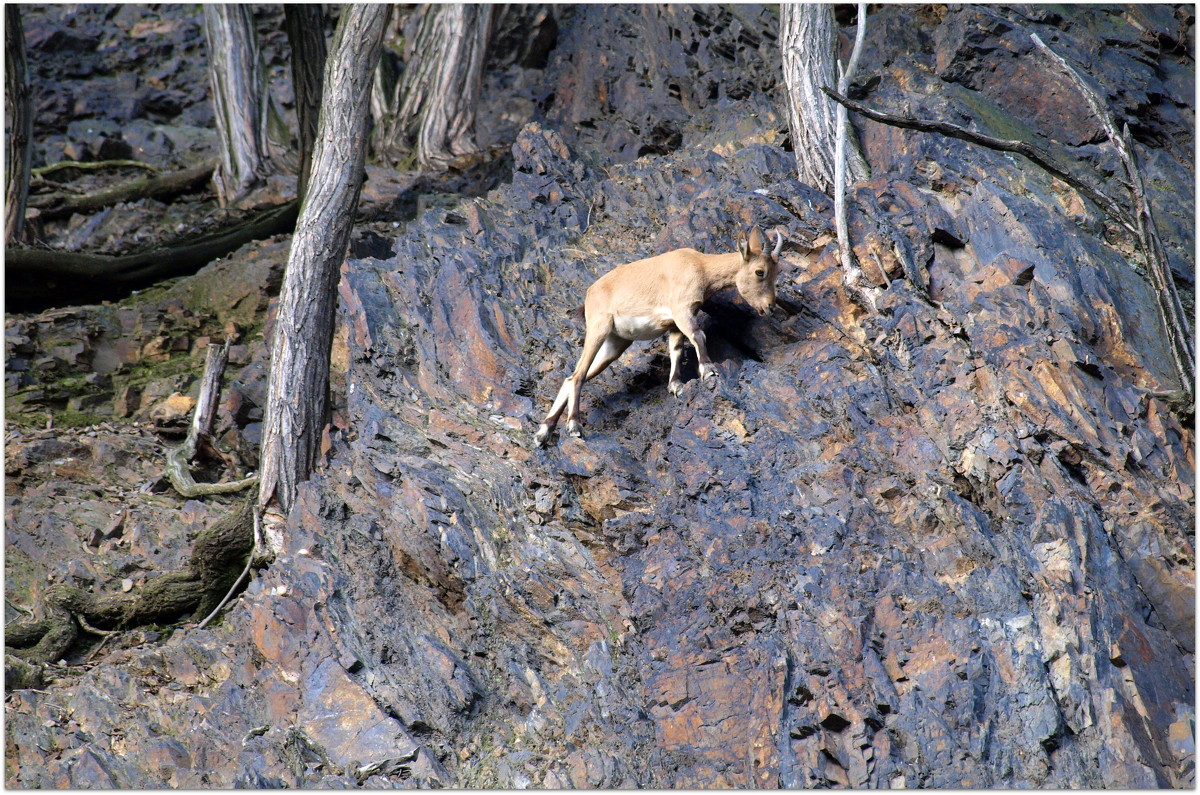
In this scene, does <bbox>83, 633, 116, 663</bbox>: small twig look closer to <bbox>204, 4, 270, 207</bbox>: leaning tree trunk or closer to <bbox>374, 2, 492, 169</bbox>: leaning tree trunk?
<bbox>374, 2, 492, 169</bbox>: leaning tree trunk

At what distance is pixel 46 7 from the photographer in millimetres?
23188

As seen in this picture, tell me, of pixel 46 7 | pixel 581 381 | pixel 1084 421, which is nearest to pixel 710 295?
pixel 581 381

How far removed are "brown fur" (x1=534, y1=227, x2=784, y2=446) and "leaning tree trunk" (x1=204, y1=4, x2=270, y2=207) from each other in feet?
37.0

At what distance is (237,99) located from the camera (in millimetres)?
18328

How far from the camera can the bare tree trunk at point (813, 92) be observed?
11156 millimetres

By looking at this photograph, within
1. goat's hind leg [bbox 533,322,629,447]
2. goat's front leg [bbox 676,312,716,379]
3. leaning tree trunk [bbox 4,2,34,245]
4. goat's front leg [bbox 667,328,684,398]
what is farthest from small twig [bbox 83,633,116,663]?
leaning tree trunk [bbox 4,2,34,245]

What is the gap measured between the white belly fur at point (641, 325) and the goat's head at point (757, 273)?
74 cm

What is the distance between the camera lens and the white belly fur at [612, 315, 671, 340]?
8.82 m

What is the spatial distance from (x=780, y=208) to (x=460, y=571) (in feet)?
15.7

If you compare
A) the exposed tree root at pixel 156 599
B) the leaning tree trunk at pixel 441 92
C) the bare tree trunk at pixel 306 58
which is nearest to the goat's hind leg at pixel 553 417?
the exposed tree root at pixel 156 599

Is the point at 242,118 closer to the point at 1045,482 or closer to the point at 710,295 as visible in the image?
the point at 710,295

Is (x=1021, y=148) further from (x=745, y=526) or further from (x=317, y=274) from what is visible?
(x=317, y=274)

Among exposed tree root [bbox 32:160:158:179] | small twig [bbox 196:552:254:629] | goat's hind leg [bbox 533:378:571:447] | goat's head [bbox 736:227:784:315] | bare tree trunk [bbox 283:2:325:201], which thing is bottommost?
small twig [bbox 196:552:254:629]

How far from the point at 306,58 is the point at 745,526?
449 inches
